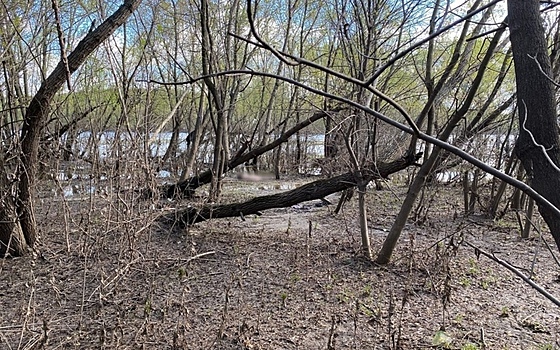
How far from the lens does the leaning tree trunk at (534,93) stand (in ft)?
3.22

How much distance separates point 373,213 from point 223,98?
8.73 feet

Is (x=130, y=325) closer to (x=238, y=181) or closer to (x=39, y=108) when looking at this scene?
(x=39, y=108)

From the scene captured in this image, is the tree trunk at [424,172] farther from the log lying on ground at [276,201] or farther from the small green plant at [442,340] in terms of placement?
the small green plant at [442,340]

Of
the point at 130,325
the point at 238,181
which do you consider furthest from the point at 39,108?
the point at 238,181

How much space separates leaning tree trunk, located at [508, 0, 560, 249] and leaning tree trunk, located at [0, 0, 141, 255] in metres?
3.11

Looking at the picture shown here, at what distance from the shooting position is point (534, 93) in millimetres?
995

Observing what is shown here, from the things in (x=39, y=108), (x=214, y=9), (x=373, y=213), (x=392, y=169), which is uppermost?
(x=214, y=9)

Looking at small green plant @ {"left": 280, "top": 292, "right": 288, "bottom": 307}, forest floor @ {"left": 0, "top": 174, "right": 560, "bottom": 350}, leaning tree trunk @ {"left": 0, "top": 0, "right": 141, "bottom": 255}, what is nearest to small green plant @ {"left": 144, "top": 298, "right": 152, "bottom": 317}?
forest floor @ {"left": 0, "top": 174, "right": 560, "bottom": 350}

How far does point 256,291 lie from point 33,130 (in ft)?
7.63

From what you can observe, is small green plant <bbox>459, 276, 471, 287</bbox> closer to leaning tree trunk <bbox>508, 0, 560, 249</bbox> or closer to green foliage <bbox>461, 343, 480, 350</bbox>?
green foliage <bbox>461, 343, 480, 350</bbox>

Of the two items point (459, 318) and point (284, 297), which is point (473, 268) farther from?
point (284, 297)

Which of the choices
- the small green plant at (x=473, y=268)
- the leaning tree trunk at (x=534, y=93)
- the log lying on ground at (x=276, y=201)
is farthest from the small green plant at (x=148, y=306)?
the small green plant at (x=473, y=268)

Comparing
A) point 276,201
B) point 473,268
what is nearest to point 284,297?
point 276,201

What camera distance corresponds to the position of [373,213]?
232 inches
